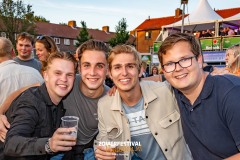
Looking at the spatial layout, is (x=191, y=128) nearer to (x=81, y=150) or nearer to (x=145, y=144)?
(x=145, y=144)

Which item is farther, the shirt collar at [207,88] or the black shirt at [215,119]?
the shirt collar at [207,88]

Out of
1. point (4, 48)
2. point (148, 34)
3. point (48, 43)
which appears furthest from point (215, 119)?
point (148, 34)

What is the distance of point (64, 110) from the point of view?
10.2 ft

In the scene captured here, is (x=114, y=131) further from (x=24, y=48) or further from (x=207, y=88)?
(x=24, y=48)

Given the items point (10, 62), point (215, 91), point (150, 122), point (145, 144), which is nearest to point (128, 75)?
point (150, 122)

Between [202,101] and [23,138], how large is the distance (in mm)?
1573

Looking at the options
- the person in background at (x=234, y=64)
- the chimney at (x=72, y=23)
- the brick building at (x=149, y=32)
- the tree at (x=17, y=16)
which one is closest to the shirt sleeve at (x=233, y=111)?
the person in background at (x=234, y=64)

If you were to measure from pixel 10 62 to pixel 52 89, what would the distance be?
1254 millimetres

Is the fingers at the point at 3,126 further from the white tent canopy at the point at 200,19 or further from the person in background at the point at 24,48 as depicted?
the white tent canopy at the point at 200,19

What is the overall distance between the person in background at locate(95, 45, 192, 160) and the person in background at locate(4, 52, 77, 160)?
20.9 inches

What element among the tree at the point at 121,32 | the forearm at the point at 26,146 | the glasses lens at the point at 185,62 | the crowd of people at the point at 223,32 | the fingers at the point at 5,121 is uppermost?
the tree at the point at 121,32

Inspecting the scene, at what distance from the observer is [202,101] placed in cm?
237

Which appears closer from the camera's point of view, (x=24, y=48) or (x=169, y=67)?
(x=169, y=67)

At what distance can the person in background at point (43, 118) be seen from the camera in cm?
222
